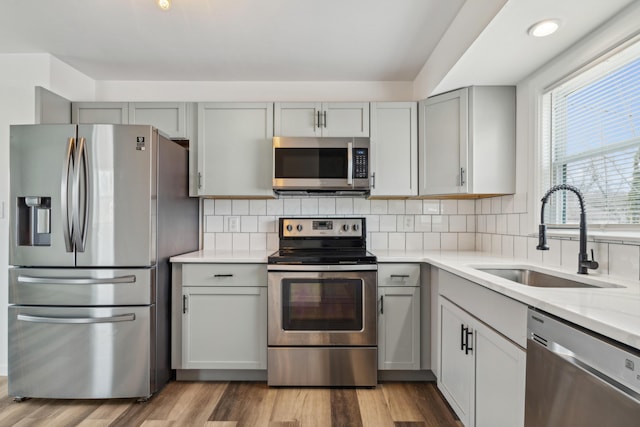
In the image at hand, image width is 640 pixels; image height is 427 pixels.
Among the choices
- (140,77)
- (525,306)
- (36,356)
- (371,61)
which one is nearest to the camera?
(525,306)

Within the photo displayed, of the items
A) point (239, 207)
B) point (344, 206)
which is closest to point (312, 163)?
point (344, 206)

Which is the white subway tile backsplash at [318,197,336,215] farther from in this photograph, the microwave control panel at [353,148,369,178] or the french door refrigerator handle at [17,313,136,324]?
the french door refrigerator handle at [17,313,136,324]

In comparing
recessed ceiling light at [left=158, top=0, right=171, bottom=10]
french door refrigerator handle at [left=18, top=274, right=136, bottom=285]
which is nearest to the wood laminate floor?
french door refrigerator handle at [left=18, top=274, right=136, bottom=285]

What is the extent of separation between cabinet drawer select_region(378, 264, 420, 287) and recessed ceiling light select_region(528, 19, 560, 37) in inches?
56.6

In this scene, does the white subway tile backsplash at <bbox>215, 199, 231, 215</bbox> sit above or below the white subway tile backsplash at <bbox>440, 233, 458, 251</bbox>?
above

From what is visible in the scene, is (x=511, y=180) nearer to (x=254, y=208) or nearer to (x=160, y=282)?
(x=254, y=208)

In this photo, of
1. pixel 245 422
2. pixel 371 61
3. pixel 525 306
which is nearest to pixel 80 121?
pixel 371 61

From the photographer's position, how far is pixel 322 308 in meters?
2.31

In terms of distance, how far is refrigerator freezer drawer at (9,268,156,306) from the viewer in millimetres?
2102

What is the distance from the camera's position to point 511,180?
239cm

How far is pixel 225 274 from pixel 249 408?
0.83 metres

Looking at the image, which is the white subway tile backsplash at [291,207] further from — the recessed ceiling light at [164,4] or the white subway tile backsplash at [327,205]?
the recessed ceiling light at [164,4]

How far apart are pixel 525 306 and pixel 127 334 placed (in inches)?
83.4

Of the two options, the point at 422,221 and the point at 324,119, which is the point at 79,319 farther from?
the point at 422,221
